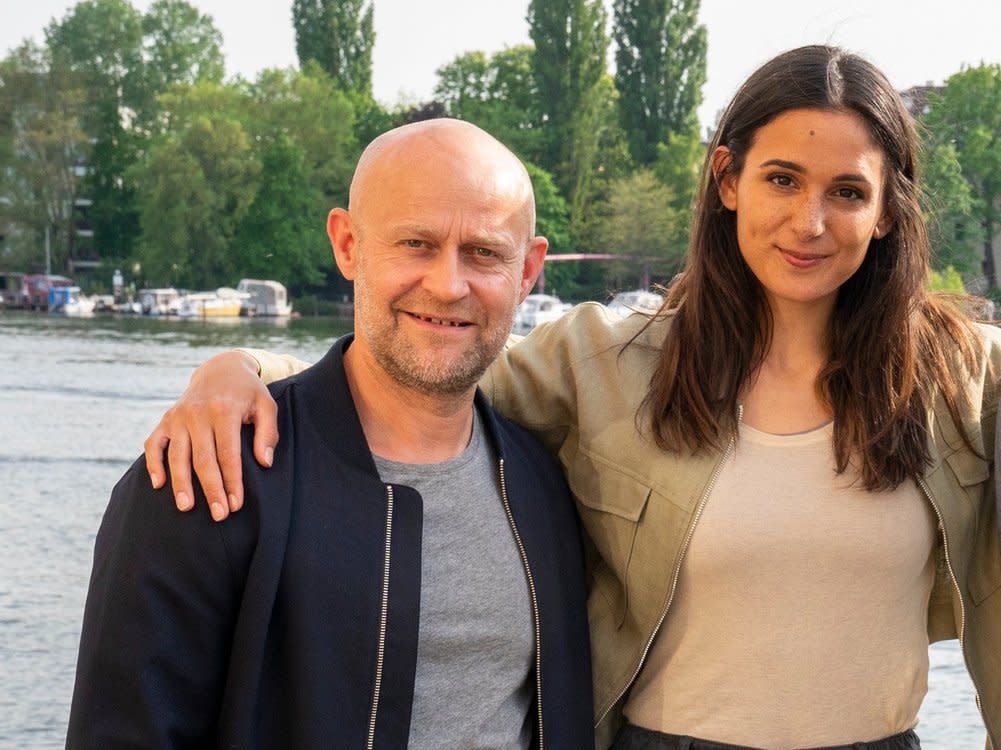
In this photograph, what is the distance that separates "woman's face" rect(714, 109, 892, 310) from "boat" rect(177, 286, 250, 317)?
4649cm

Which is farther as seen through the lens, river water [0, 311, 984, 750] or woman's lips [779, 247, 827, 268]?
river water [0, 311, 984, 750]

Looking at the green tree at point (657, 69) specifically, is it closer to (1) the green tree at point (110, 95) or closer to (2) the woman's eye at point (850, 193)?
(1) the green tree at point (110, 95)

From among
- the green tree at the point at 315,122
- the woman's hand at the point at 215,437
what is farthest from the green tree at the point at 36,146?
the woman's hand at the point at 215,437

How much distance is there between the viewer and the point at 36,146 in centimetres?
5541

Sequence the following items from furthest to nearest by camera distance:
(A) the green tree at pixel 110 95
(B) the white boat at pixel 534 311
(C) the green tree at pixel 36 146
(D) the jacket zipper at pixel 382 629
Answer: (A) the green tree at pixel 110 95 → (C) the green tree at pixel 36 146 → (B) the white boat at pixel 534 311 → (D) the jacket zipper at pixel 382 629

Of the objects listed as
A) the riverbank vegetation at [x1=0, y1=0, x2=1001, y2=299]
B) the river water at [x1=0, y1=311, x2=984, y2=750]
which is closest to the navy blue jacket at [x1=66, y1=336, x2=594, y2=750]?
the river water at [x1=0, y1=311, x2=984, y2=750]

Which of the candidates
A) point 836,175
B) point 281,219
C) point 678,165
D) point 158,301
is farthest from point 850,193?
point 158,301

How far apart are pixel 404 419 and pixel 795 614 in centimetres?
70

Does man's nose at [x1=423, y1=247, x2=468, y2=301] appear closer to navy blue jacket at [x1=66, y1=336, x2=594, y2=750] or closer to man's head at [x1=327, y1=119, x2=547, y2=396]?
man's head at [x1=327, y1=119, x2=547, y2=396]

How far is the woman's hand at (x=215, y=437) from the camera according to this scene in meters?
1.95

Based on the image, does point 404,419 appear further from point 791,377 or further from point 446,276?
point 791,377

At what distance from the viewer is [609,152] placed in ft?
166

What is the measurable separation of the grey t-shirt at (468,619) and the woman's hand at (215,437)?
0.20 meters

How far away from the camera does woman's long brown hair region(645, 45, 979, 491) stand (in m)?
2.40
